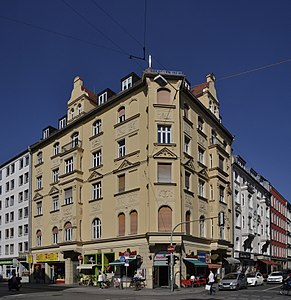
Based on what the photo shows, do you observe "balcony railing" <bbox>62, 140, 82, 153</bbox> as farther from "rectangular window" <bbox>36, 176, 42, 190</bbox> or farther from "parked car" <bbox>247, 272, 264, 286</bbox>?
"parked car" <bbox>247, 272, 264, 286</bbox>

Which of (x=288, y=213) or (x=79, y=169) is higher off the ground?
(x=79, y=169)

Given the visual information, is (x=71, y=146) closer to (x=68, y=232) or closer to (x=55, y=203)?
(x=55, y=203)

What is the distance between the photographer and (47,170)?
55.1m

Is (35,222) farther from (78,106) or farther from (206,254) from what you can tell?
(206,254)

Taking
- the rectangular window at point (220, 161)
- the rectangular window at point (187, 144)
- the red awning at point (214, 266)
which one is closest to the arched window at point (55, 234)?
the red awning at point (214, 266)

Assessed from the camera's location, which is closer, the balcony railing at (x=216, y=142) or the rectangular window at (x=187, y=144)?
the rectangular window at (x=187, y=144)

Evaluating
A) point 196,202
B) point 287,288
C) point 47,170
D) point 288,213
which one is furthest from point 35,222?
point 288,213

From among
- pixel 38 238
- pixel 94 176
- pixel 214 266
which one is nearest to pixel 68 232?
pixel 94 176

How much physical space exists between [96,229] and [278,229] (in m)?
50.2

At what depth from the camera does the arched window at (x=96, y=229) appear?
44938 mm

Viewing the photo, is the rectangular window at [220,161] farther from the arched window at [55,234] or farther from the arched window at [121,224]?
the arched window at [55,234]

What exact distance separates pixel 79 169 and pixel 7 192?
25.4 meters

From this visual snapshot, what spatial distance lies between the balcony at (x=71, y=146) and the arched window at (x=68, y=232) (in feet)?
25.8

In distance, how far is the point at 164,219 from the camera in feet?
128
